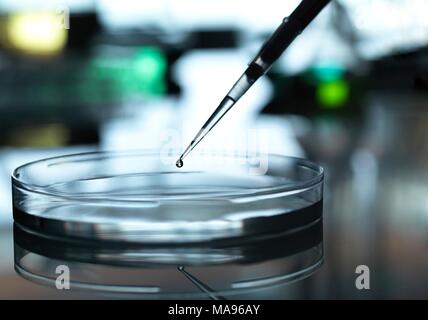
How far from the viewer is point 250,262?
0.33 metres

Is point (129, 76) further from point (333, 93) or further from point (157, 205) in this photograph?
point (157, 205)

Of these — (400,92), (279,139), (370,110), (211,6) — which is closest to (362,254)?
(279,139)

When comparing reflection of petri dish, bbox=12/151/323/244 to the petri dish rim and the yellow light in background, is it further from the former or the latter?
the yellow light in background

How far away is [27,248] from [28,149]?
444 millimetres

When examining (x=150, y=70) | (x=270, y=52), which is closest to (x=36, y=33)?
(x=150, y=70)

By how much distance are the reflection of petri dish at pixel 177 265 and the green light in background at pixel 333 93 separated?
853 millimetres

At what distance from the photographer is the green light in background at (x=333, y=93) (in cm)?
121

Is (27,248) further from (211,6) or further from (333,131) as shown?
(211,6)

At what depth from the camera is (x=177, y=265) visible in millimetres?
324

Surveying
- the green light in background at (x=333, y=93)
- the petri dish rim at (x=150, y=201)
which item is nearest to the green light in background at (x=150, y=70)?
the green light in background at (x=333, y=93)

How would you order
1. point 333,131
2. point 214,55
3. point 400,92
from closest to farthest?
point 333,131 → point 400,92 → point 214,55

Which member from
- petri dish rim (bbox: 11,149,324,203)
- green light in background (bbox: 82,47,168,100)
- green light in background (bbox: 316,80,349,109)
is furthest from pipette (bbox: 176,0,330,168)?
green light in background (bbox: 82,47,168,100)

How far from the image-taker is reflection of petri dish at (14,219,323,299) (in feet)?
0.99

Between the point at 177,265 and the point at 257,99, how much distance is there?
0.99 meters
